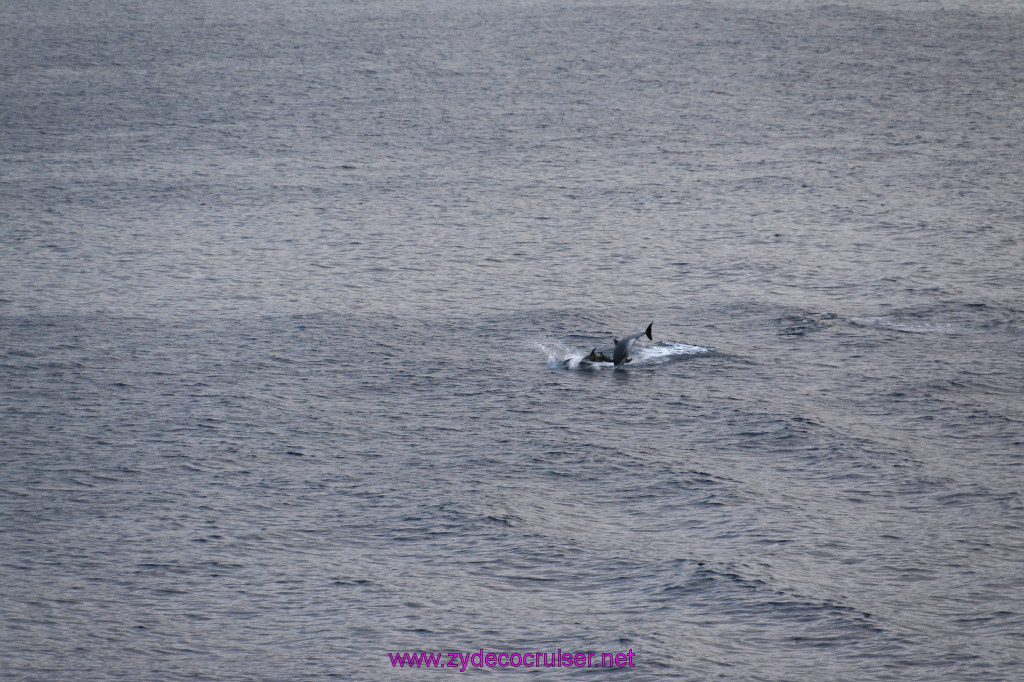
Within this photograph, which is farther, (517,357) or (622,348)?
(517,357)

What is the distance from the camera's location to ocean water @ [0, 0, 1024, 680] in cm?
1606

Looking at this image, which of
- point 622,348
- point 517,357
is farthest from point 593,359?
point 517,357

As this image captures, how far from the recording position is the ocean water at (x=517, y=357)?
1606 centimetres

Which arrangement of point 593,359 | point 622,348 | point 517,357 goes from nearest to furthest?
point 622,348
point 593,359
point 517,357

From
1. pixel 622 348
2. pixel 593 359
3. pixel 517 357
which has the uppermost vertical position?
pixel 622 348

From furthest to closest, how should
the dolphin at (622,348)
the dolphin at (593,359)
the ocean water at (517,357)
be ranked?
the dolphin at (593,359), the dolphin at (622,348), the ocean water at (517,357)

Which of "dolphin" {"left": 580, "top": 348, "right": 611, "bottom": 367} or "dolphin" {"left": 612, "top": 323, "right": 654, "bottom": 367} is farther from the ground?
"dolphin" {"left": 612, "top": 323, "right": 654, "bottom": 367}

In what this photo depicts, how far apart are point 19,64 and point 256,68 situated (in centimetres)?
981

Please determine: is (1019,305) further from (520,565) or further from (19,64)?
(19,64)

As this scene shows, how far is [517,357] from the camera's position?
83.0 feet

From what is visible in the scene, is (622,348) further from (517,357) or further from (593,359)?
(517,357)

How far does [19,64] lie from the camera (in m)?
49.7

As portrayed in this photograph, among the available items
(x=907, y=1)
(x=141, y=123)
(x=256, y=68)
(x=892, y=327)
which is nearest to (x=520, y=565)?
(x=892, y=327)

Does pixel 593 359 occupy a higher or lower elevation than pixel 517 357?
higher
